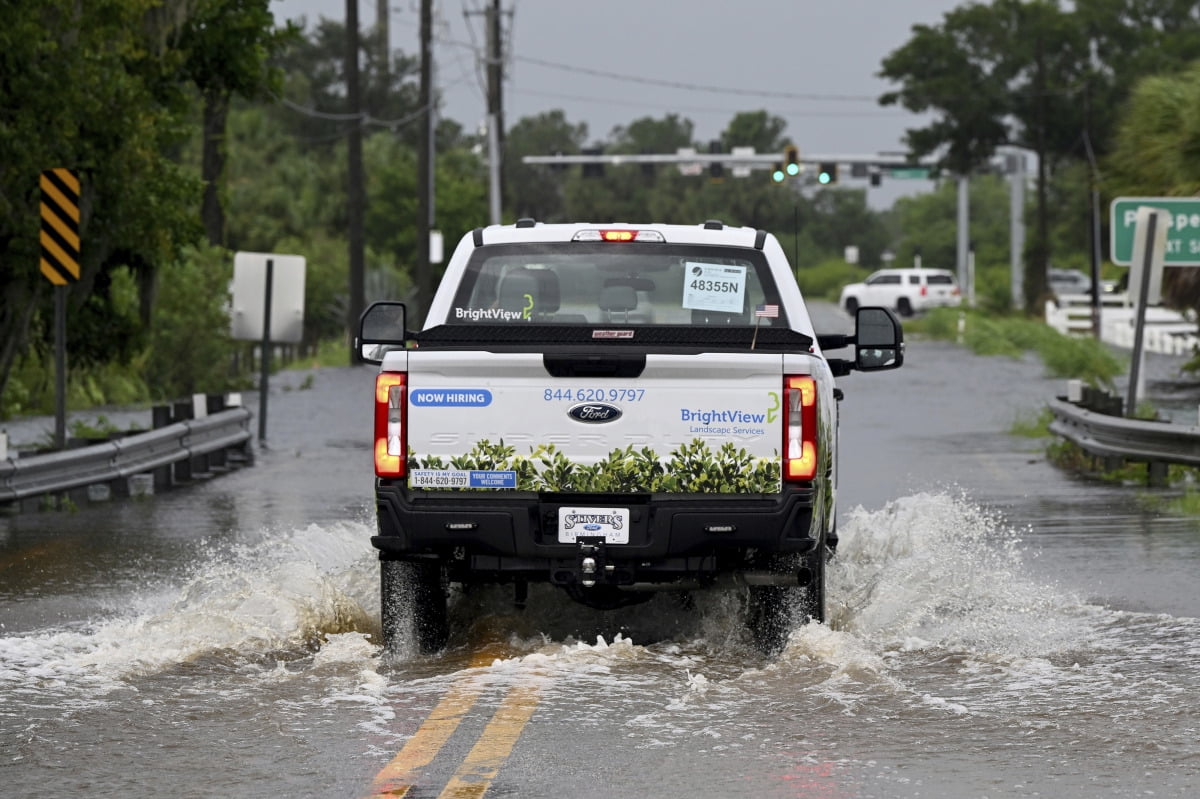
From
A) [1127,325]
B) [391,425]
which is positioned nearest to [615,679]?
[391,425]

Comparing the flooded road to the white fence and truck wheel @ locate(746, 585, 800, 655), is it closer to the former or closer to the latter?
truck wheel @ locate(746, 585, 800, 655)

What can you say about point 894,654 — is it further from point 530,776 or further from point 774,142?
point 774,142

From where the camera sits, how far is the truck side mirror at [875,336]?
36.0 ft

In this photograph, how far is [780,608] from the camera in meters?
9.41

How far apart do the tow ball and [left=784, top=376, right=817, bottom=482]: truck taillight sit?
0.83 meters

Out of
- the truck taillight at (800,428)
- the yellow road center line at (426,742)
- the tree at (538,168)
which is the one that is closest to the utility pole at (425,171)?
the truck taillight at (800,428)

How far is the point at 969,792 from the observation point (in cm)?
700

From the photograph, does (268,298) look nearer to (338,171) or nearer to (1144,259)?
(1144,259)

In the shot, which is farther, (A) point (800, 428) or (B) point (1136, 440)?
(B) point (1136, 440)

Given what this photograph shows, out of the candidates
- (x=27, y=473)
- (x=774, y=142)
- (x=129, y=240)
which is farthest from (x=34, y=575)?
(x=774, y=142)

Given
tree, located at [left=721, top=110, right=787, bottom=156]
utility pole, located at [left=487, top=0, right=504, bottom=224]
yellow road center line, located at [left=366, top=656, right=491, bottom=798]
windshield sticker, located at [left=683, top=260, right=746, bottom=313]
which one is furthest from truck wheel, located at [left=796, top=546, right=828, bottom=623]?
tree, located at [left=721, top=110, right=787, bottom=156]

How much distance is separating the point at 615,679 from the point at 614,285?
212 cm

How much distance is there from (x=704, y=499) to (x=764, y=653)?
0.91m

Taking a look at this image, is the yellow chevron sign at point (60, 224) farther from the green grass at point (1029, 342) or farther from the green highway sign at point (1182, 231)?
the green grass at point (1029, 342)
